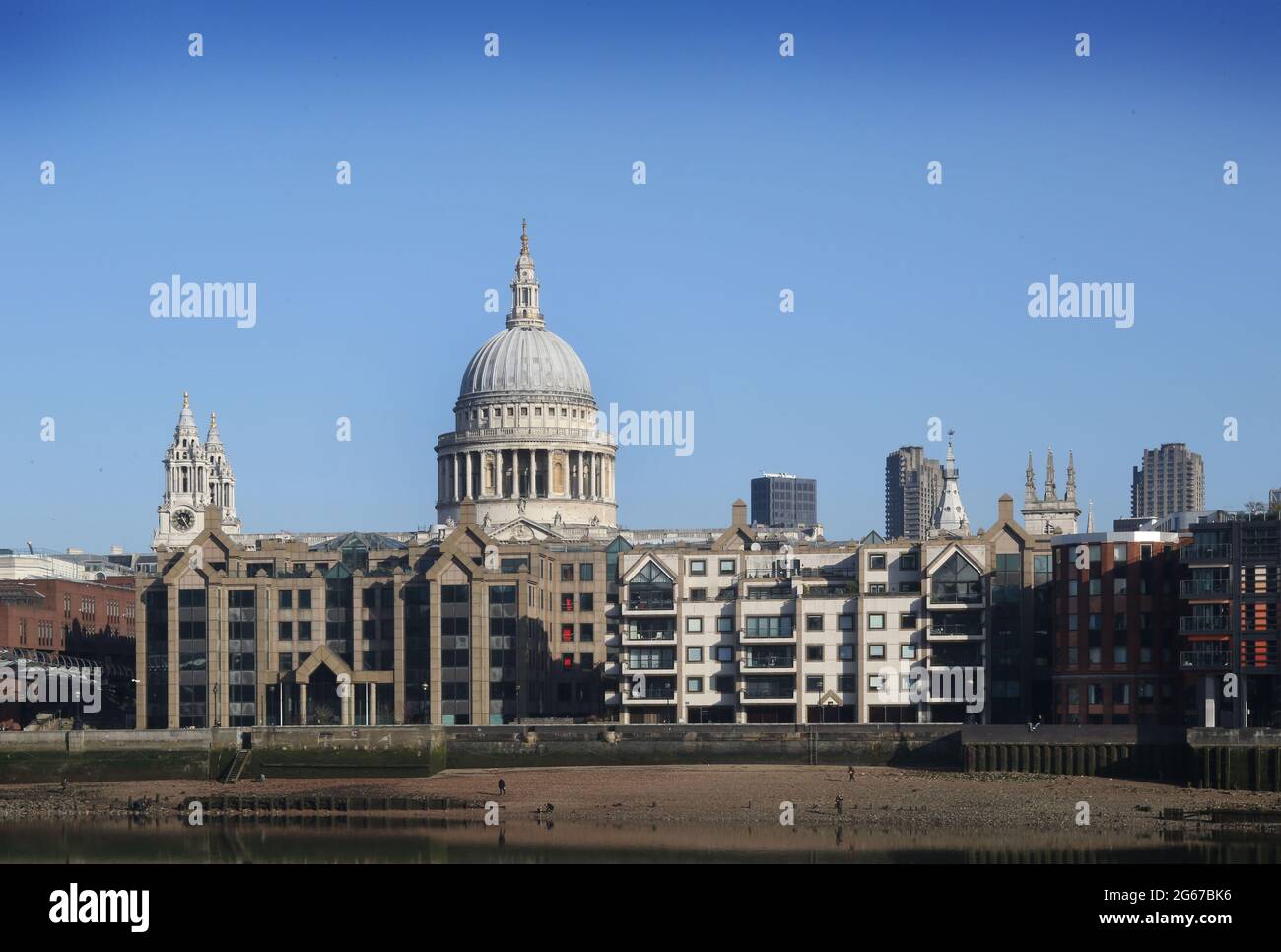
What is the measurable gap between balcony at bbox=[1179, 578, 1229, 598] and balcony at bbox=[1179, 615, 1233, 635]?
1.04 meters

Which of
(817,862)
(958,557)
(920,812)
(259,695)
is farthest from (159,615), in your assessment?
(817,862)

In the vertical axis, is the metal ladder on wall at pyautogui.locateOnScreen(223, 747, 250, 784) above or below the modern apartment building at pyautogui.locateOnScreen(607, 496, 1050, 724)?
below

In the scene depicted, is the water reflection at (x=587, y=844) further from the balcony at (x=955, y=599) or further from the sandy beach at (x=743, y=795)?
the balcony at (x=955, y=599)

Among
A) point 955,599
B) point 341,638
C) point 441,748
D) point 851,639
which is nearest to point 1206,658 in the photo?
point 955,599

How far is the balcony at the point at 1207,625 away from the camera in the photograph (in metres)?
132

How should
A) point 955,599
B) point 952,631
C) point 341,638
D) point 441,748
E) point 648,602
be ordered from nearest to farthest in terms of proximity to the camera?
point 441,748
point 952,631
point 955,599
point 648,602
point 341,638

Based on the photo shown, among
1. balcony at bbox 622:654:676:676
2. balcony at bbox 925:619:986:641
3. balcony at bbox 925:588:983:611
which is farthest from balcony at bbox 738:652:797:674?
balcony at bbox 925:588:983:611

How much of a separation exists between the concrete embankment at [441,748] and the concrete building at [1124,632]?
7690mm

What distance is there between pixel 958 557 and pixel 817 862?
58827 millimetres

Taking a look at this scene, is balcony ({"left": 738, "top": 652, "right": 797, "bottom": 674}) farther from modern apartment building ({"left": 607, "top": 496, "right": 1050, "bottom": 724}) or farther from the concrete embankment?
the concrete embankment

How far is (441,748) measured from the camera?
138500 mm

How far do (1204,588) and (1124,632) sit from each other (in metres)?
6.11

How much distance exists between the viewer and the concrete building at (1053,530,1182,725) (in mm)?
136750

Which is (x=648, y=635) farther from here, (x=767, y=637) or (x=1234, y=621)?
(x=1234, y=621)
